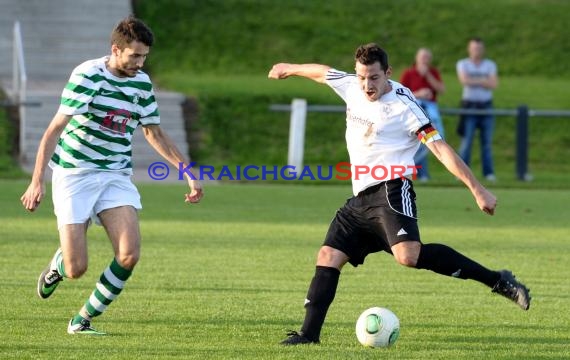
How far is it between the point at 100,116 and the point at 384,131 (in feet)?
5.88

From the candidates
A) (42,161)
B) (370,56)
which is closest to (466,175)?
(370,56)

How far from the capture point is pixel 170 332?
8031mm

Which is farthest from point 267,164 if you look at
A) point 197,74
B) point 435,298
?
point 435,298

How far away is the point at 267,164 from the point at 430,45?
9.55 metres

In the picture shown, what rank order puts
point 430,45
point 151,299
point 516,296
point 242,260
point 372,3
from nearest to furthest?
point 516,296, point 151,299, point 242,260, point 430,45, point 372,3

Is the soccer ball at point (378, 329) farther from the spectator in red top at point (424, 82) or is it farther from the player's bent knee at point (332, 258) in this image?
the spectator in red top at point (424, 82)

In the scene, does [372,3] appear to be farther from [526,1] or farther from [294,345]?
[294,345]

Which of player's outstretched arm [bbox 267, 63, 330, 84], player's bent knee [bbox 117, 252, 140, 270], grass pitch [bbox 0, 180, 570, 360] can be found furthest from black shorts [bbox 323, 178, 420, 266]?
player's bent knee [bbox 117, 252, 140, 270]

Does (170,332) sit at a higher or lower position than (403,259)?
lower

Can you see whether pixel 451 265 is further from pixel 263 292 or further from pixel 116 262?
pixel 263 292

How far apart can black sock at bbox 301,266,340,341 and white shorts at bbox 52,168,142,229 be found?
4.14 feet

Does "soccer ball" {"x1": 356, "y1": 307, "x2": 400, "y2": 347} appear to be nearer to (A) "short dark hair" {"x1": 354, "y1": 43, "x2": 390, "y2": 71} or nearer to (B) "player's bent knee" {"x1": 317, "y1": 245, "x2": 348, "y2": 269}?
(B) "player's bent knee" {"x1": 317, "y1": 245, "x2": 348, "y2": 269}

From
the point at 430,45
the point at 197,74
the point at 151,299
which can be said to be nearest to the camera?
the point at 151,299

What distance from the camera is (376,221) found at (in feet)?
26.1
